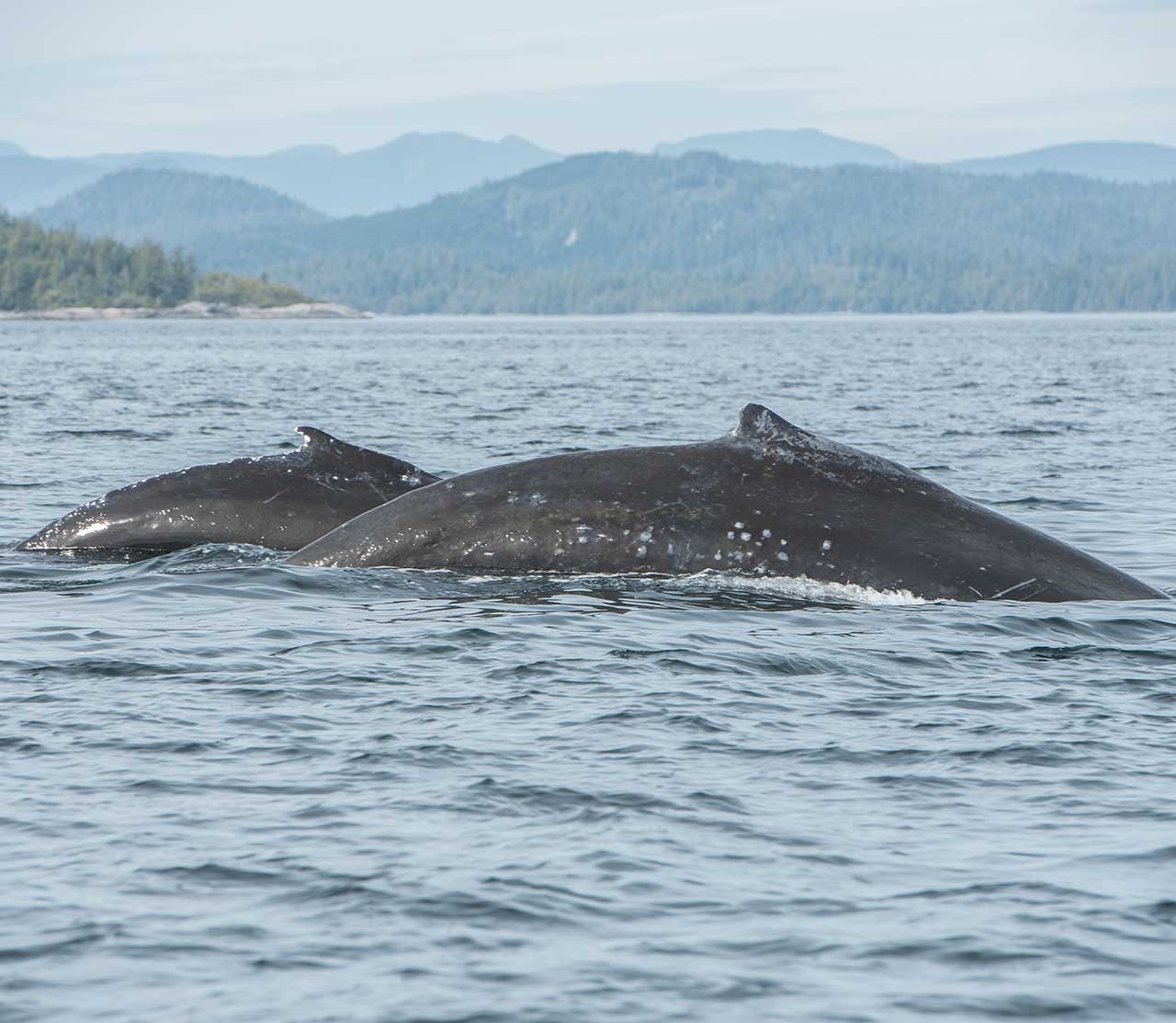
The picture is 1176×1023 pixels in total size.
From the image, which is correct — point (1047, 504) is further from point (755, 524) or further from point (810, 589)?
point (755, 524)

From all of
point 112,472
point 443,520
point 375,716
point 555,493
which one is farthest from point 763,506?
point 112,472

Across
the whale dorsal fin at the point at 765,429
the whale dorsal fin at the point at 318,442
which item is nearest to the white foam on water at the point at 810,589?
the whale dorsal fin at the point at 765,429

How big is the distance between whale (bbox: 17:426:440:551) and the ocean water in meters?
0.30

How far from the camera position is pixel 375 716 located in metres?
8.71

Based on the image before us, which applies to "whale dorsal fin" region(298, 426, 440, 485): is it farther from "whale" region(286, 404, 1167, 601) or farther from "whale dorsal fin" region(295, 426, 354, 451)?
"whale" region(286, 404, 1167, 601)

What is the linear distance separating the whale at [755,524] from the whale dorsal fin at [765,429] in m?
0.01

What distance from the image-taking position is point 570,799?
24.0ft

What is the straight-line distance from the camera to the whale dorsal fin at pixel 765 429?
35.7 feet

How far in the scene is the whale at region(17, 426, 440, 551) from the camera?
13211 mm

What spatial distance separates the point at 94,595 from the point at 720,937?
747 cm

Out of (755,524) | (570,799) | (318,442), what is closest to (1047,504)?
(318,442)

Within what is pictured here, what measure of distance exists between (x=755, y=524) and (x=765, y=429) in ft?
1.93

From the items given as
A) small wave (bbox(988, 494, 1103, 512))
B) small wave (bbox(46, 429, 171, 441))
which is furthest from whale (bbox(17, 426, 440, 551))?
small wave (bbox(46, 429, 171, 441))

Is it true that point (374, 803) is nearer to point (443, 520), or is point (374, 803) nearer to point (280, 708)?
point (280, 708)
